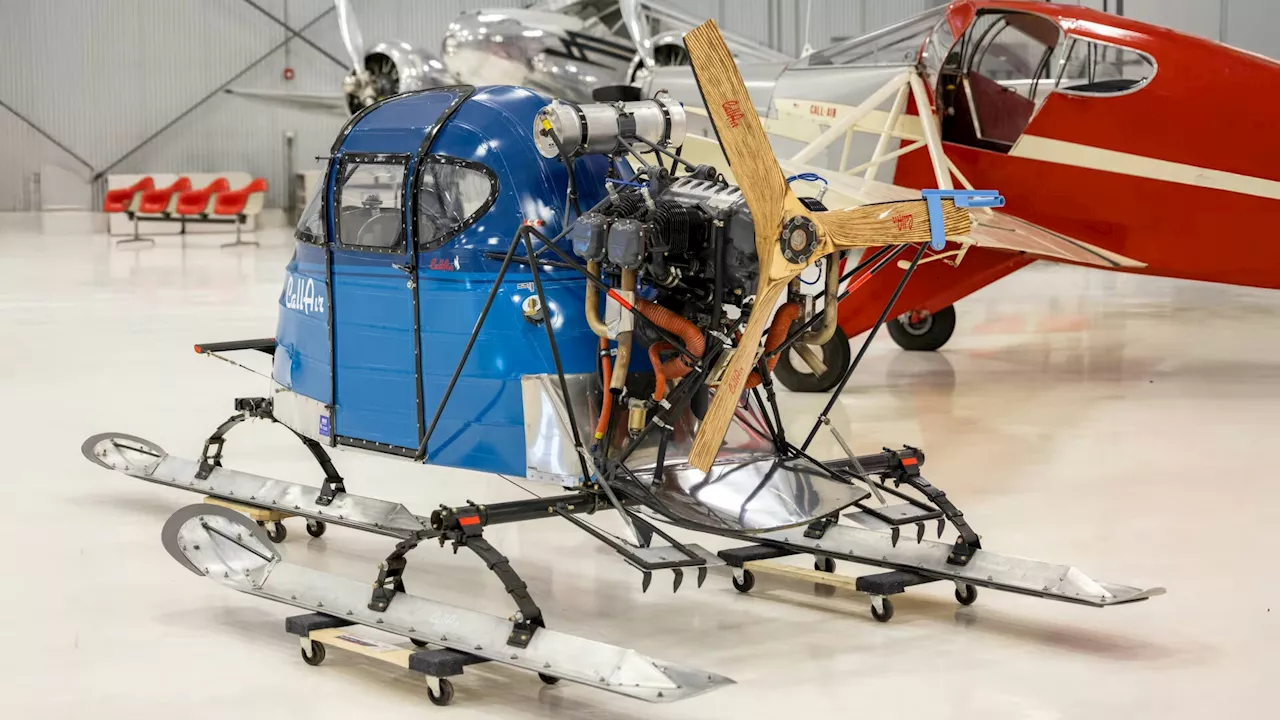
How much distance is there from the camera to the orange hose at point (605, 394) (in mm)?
4922

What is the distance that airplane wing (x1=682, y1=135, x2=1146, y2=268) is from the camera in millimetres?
8516

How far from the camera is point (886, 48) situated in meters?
10.1

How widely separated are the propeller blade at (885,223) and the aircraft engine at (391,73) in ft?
51.8

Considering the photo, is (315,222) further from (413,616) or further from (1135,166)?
(1135,166)

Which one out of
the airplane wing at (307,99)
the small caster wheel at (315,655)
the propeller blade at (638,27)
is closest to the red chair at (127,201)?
the airplane wing at (307,99)

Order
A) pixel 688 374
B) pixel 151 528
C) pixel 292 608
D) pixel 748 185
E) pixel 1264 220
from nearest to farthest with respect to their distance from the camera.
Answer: pixel 748 185 < pixel 688 374 < pixel 292 608 < pixel 151 528 < pixel 1264 220

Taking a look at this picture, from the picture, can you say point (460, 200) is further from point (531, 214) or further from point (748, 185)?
point (748, 185)

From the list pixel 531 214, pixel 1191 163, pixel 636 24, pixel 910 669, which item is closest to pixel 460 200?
pixel 531 214

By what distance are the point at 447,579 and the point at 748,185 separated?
6.97ft

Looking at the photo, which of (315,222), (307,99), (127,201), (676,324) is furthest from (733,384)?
(127,201)

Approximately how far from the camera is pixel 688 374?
4918mm

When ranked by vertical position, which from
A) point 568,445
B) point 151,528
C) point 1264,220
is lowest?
point 151,528

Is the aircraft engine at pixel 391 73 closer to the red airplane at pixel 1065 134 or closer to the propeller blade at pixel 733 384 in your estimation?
the red airplane at pixel 1065 134

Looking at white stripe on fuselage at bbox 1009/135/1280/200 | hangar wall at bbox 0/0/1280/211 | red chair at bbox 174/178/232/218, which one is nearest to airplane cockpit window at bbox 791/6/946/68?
white stripe on fuselage at bbox 1009/135/1280/200
